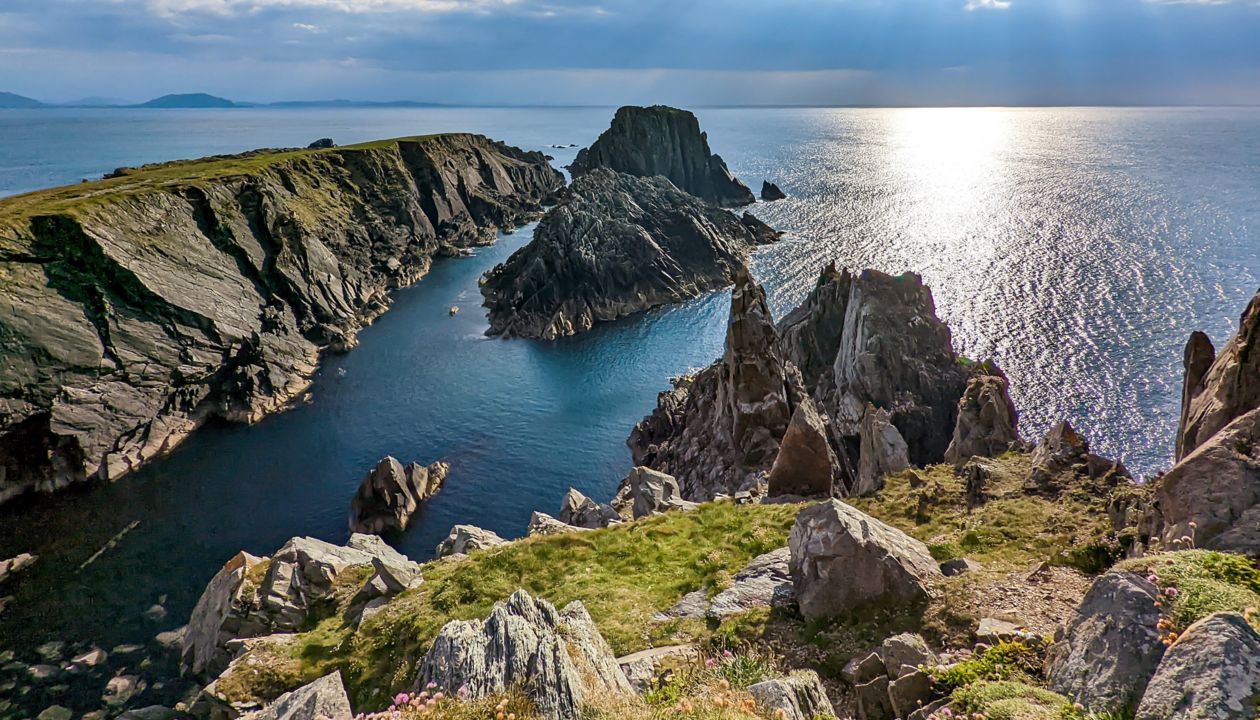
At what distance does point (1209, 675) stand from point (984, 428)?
31.7 meters

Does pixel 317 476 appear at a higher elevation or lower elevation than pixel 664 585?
lower

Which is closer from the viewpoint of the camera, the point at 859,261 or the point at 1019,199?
the point at 859,261

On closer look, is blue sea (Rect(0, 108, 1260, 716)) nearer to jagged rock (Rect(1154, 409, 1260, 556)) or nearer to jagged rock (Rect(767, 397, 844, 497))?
jagged rock (Rect(767, 397, 844, 497))

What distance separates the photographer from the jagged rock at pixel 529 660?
12.1 metres

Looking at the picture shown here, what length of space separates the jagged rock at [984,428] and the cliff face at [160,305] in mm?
76449

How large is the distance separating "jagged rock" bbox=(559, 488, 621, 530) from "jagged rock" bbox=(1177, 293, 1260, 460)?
30.6m

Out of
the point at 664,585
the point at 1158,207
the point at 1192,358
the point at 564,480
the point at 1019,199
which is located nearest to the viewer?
the point at 664,585

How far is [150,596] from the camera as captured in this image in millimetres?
46969

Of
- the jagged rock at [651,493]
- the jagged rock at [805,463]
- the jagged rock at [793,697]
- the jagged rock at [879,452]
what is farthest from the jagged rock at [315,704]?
the jagged rock at [879,452]

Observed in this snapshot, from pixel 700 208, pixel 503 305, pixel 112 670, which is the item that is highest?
pixel 700 208

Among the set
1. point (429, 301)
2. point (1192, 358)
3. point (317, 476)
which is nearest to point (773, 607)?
point (1192, 358)

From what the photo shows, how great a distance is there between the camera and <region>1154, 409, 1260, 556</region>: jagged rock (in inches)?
579

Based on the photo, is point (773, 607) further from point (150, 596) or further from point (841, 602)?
point (150, 596)

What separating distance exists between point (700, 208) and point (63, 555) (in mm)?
128185
